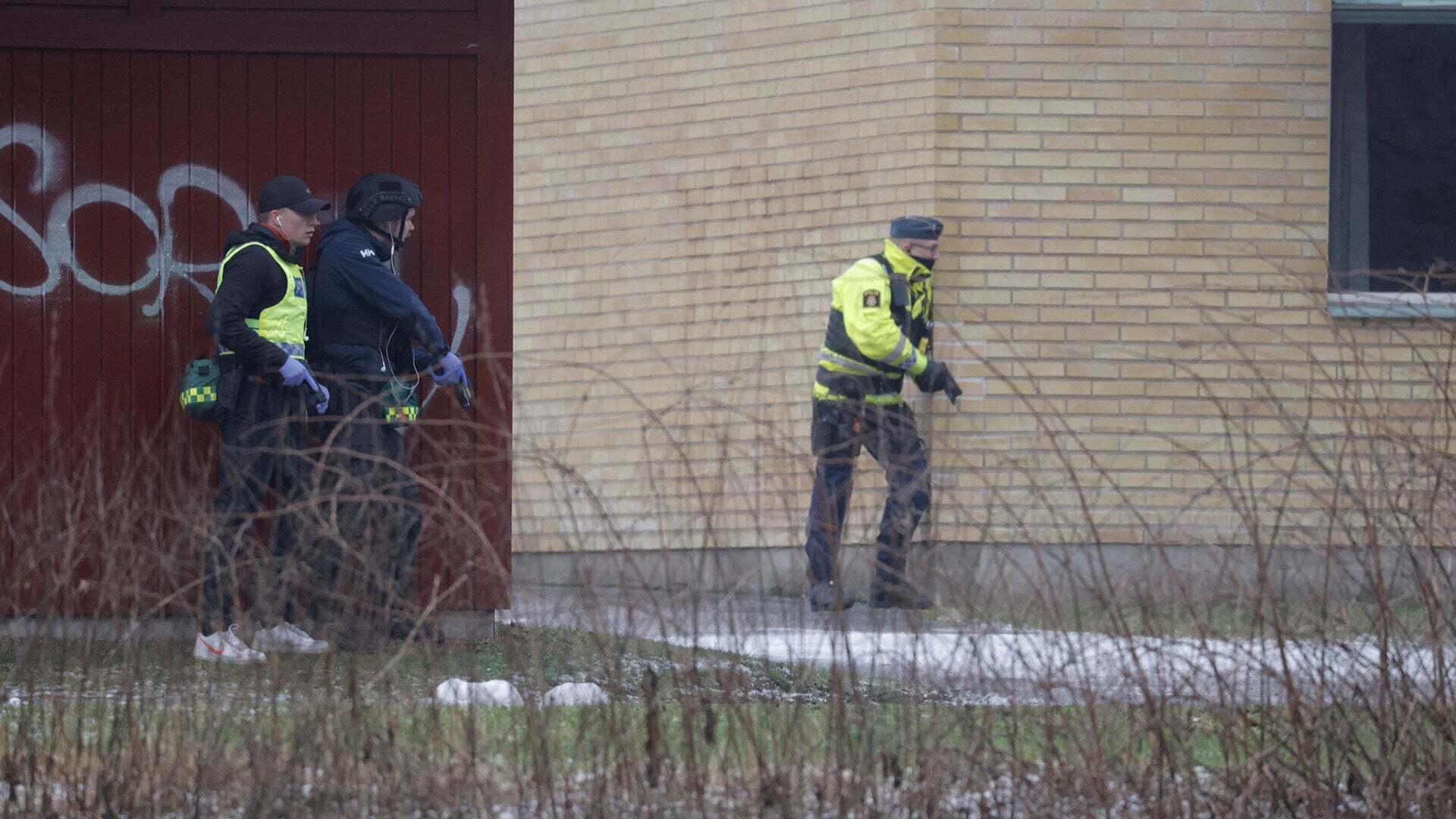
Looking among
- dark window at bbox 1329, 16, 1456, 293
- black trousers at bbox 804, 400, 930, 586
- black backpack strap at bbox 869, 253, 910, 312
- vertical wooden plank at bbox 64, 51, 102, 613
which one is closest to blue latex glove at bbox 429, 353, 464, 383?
vertical wooden plank at bbox 64, 51, 102, 613

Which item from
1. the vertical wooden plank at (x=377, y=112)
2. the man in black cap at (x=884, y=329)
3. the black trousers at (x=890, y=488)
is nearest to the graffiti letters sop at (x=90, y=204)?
the vertical wooden plank at (x=377, y=112)

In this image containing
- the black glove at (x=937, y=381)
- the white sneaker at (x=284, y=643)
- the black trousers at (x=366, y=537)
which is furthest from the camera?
the black glove at (x=937, y=381)

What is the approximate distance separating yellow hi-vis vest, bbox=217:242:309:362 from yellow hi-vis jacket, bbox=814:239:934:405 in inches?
92.6

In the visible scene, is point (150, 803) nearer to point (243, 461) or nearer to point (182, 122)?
point (243, 461)

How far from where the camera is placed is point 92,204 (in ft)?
24.9


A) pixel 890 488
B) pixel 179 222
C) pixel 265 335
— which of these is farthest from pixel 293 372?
pixel 890 488

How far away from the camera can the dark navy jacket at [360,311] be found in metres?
7.16

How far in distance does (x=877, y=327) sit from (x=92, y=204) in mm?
3265

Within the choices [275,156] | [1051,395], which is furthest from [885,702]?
[1051,395]

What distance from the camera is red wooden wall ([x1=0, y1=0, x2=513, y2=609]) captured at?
7.55m

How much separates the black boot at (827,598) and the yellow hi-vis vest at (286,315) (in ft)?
8.00

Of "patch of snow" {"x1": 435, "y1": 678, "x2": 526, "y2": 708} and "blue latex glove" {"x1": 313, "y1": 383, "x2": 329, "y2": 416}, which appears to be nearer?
"patch of snow" {"x1": 435, "y1": 678, "x2": 526, "y2": 708}

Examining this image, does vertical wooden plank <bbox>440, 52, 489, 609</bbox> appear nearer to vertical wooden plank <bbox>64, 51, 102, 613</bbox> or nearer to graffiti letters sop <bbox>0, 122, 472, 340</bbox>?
graffiti letters sop <bbox>0, 122, 472, 340</bbox>

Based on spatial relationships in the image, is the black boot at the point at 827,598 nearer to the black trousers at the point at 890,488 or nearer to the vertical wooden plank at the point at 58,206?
the black trousers at the point at 890,488
